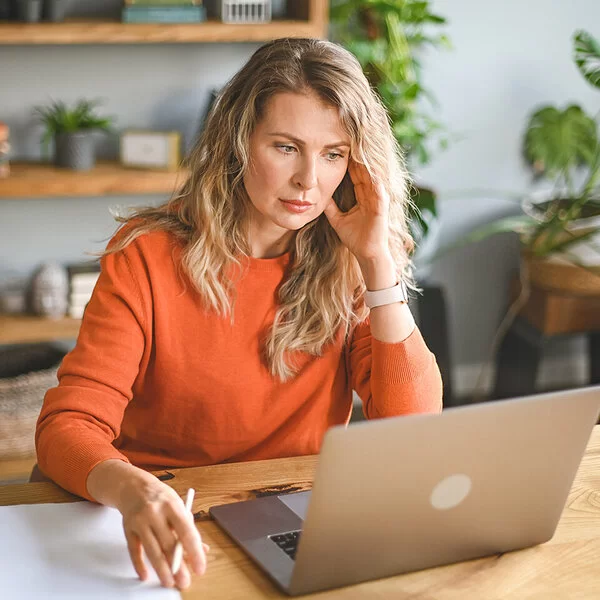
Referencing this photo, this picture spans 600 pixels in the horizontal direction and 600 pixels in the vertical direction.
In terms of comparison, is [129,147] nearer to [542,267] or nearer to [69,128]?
[69,128]

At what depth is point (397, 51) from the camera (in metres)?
3.02

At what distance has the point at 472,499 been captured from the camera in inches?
39.7

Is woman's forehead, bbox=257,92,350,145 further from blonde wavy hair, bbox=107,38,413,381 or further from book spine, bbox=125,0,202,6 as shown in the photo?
book spine, bbox=125,0,202,6

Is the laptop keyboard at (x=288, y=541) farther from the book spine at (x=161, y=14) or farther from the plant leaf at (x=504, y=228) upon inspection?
the plant leaf at (x=504, y=228)

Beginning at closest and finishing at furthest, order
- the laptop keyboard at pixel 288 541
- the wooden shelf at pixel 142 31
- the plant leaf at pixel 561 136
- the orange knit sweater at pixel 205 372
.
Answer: the laptop keyboard at pixel 288 541 < the orange knit sweater at pixel 205 372 < the wooden shelf at pixel 142 31 < the plant leaf at pixel 561 136

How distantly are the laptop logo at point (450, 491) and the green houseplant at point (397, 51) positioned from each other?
6.10ft

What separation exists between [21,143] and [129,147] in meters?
0.37

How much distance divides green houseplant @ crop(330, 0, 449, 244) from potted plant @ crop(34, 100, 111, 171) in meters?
0.84

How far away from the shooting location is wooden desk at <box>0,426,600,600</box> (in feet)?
3.31

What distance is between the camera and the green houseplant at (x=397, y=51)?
293cm

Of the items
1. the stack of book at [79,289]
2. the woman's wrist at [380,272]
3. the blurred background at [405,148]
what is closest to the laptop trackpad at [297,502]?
the woman's wrist at [380,272]

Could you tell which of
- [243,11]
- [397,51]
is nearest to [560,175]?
[397,51]

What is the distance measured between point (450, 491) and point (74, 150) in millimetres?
2114

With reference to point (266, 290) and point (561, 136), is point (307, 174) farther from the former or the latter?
point (561, 136)
